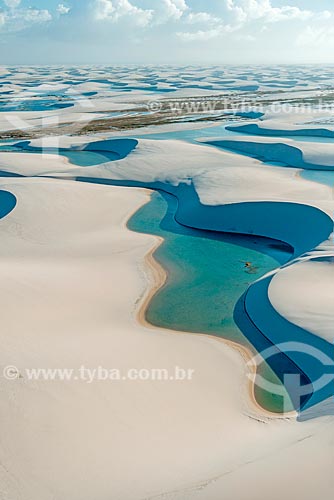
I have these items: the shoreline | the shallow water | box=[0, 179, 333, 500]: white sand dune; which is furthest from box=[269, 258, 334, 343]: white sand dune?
box=[0, 179, 333, 500]: white sand dune

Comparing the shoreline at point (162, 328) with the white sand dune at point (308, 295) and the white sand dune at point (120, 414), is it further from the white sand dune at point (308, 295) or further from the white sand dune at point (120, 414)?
the white sand dune at point (308, 295)

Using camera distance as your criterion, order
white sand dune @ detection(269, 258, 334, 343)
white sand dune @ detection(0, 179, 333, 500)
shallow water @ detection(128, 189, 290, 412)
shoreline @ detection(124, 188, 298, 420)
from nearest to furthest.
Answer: white sand dune @ detection(0, 179, 333, 500), shoreline @ detection(124, 188, 298, 420), white sand dune @ detection(269, 258, 334, 343), shallow water @ detection(128, 189, 290, 412)

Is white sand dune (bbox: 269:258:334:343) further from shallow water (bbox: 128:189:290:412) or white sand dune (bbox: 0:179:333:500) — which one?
white sand dune (bbox: 0:179:333:500)

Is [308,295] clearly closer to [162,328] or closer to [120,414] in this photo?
[162,328]

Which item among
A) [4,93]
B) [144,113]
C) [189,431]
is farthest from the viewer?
[4,93]

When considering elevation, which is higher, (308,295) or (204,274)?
(308,295)

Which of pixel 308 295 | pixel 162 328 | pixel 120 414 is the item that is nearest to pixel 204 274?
pixel 162 328

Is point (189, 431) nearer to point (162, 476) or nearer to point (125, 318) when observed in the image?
point (162, 476)

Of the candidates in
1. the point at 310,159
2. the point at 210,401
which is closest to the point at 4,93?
the point at 310,159
